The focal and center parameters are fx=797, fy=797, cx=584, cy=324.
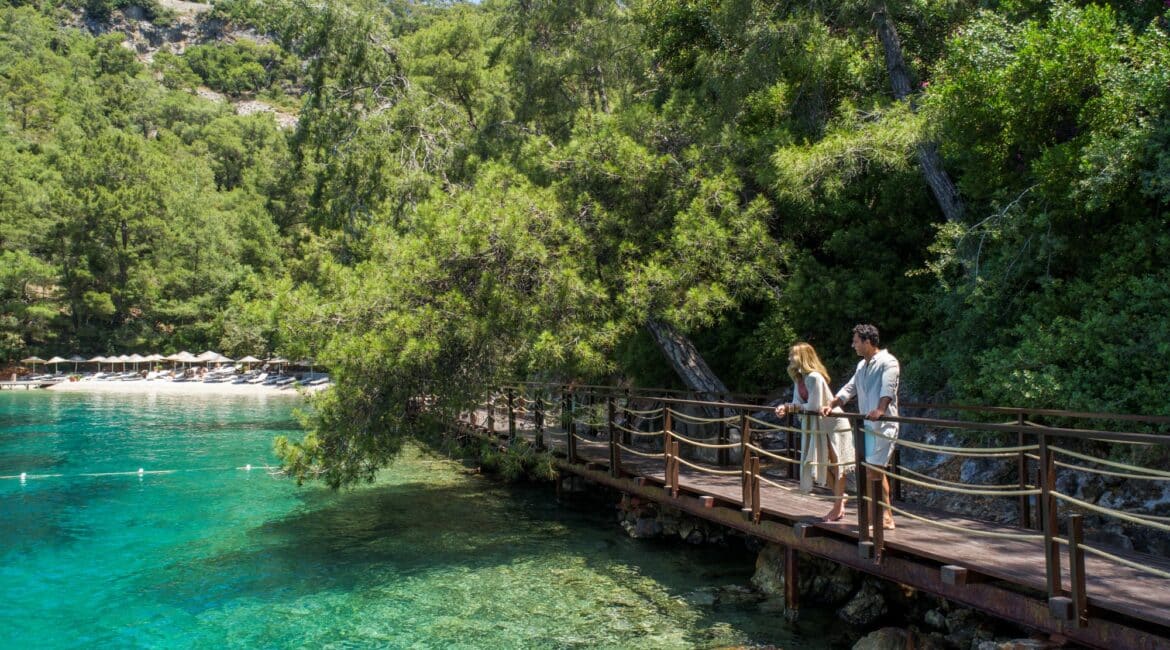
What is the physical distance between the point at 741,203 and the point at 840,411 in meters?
7.57

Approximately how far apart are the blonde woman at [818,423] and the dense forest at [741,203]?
2.69m

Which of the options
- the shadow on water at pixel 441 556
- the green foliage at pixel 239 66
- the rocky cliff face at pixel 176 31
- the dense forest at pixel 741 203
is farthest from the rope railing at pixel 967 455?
the green foliage at pixel 239 66

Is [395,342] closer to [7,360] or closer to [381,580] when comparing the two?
[381,580]

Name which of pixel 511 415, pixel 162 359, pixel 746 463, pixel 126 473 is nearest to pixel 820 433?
pixel 746 463

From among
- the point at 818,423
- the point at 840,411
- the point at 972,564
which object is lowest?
the point at 972,564

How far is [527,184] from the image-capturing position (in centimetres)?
1331

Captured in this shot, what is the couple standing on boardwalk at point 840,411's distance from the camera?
268 inches

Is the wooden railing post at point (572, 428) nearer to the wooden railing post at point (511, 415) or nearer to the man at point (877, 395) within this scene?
the wooden railing post at point (511, 415)

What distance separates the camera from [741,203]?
14.7m

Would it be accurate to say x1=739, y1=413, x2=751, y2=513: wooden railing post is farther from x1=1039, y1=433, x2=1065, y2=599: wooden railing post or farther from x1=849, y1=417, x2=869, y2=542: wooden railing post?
x1=1039, y1=433, x2=1065, y2=599: wooden railing post

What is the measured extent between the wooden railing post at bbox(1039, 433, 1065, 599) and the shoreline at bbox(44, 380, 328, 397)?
165 feet

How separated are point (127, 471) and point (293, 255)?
43.9 m

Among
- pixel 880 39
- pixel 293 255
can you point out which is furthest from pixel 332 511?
pixel 293 255

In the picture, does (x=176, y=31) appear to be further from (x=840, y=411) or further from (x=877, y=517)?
(x=877, y=517)
